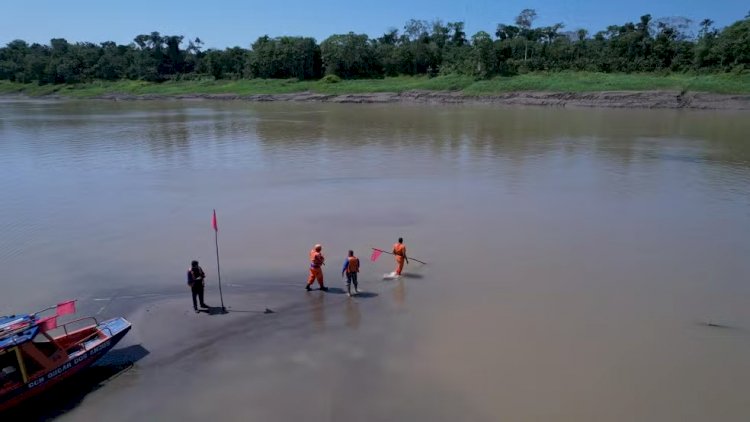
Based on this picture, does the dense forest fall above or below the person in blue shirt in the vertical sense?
above

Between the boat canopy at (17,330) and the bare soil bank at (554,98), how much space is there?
62.5 meters

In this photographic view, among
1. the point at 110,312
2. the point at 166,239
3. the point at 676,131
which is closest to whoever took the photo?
the point at 110,312

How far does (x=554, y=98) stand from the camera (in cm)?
6519

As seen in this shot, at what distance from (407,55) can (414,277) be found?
83.1 m

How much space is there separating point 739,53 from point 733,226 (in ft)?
186

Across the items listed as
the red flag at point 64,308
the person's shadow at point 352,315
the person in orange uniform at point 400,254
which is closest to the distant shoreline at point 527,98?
the person in orange uniform at point 400,254

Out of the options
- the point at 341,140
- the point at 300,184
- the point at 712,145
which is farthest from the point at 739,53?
the point at 300,184

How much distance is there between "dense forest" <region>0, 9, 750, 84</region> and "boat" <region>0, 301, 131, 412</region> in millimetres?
71710

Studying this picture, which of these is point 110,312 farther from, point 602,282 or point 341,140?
point 341,140

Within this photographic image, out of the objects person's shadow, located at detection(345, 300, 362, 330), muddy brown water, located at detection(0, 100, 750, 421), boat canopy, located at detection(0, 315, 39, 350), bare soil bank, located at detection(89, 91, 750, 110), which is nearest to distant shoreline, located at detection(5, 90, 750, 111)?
bare soil bank, located at detection(89, 91, 750, 110)

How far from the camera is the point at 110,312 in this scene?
1214 cm

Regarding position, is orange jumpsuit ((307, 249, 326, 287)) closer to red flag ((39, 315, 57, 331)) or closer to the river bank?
red flag ((39, 315, 57, 331))

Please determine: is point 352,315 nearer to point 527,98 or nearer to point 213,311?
point 213,311

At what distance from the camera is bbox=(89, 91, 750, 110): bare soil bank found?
57.0 m
